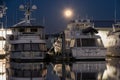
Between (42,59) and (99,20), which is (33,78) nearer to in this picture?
(42,59)

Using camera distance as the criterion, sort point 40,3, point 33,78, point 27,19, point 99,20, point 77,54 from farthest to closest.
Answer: point 99,20 → point 40,3 → point 27,19 → point 77,54 → point 33,78

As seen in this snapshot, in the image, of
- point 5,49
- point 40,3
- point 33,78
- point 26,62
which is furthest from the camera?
point 40,3

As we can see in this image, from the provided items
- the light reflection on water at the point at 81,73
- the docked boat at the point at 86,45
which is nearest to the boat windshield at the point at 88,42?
the docked boat at the point at 86,45

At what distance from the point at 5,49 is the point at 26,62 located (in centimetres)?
875

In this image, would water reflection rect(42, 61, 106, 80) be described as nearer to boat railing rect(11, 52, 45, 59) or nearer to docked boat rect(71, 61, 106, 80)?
docked boat rect(71, 61, 106, 80)

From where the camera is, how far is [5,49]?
4284cm

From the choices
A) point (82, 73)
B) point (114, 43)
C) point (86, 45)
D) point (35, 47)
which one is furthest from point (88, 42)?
point (82, 73)

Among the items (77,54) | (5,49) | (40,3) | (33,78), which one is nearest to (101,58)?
(77,54)

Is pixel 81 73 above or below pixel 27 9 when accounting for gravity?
below

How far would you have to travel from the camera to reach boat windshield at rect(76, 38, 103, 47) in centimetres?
3762

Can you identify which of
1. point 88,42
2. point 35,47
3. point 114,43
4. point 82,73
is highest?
point 88,42

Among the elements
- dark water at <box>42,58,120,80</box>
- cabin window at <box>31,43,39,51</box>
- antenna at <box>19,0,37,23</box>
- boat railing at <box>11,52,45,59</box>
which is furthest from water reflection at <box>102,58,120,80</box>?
antenna at <box>19,0,37,23</box>

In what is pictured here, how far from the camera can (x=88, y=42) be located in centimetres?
3797

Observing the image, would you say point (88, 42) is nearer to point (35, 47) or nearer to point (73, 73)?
point (35, 47)
